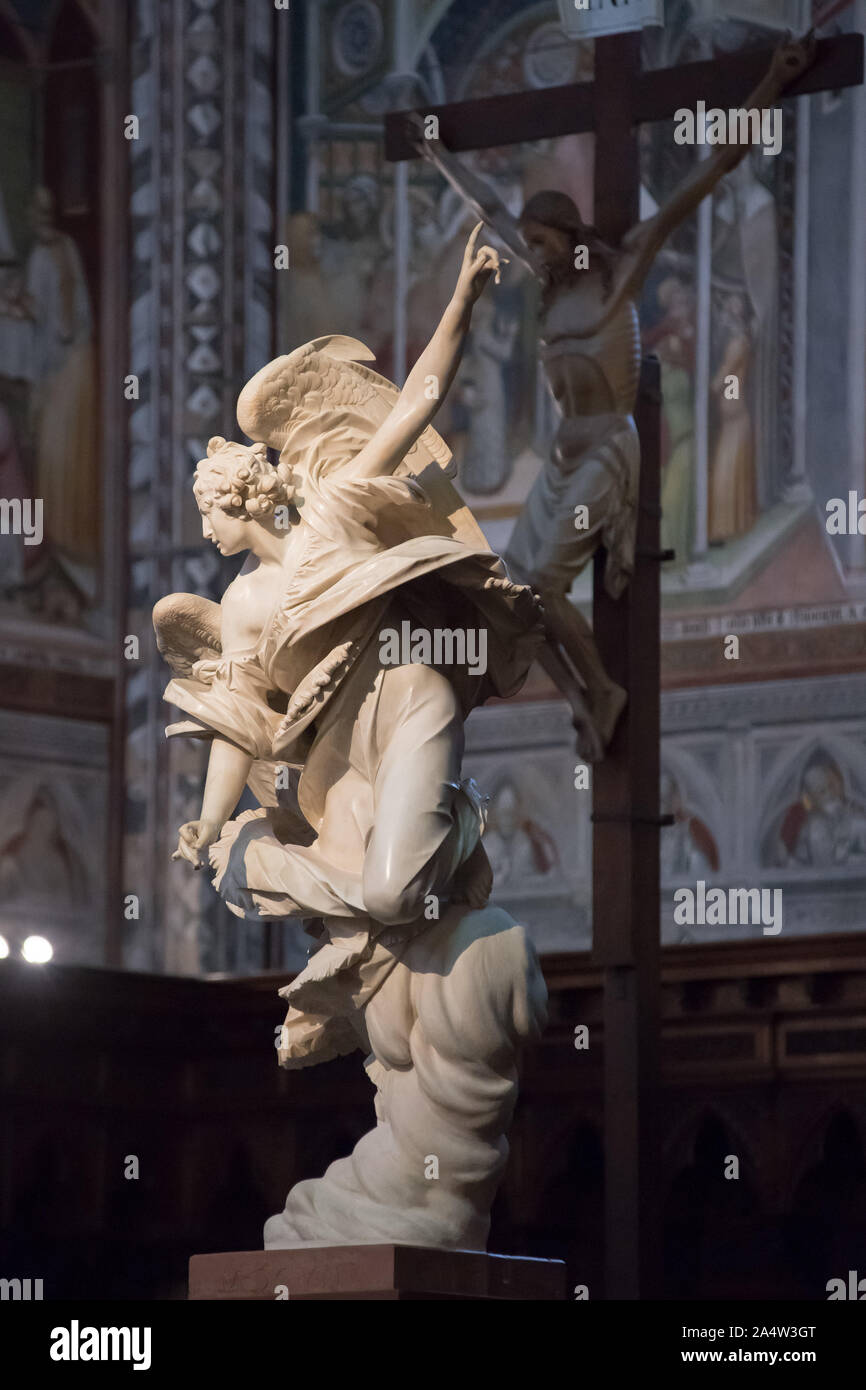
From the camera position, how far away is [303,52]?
13.6 metres

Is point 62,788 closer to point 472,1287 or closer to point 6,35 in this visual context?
point 6,35

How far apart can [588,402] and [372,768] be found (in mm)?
3664

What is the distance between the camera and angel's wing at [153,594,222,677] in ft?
20.2

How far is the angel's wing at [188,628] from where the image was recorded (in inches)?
243

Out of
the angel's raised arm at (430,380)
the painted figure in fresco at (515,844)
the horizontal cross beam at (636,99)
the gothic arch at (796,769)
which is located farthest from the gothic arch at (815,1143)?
the angel's raised arm at (430,380)

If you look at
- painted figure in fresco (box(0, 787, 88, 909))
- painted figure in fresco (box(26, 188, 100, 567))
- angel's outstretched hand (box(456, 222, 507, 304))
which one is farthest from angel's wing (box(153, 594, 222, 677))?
painted figure in fresco (box(26, 188, 100, 567))

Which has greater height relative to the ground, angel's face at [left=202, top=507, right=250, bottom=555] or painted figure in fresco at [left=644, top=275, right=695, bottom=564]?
painted figure in fresco at [left=644, top=275, right=695, bottom=564]

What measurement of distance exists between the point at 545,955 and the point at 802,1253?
1545 millimetres

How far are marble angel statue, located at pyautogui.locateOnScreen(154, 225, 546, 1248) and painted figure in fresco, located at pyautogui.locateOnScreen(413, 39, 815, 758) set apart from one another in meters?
2.91

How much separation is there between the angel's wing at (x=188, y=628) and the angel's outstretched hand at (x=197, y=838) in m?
0.46

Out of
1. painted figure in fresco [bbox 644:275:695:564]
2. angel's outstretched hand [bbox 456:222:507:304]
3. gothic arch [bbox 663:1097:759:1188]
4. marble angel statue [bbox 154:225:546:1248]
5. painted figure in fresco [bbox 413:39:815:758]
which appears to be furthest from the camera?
painted figure in fresco [bbox 644:275:695:564]

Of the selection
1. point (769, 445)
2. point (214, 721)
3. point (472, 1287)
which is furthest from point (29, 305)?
point (472, 1287)

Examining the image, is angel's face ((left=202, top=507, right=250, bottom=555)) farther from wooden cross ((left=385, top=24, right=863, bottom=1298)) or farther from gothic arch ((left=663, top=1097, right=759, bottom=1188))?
gothic arch ((left=663, top=1097, right=759, bottom=1188))

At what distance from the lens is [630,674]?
9.05 meters
